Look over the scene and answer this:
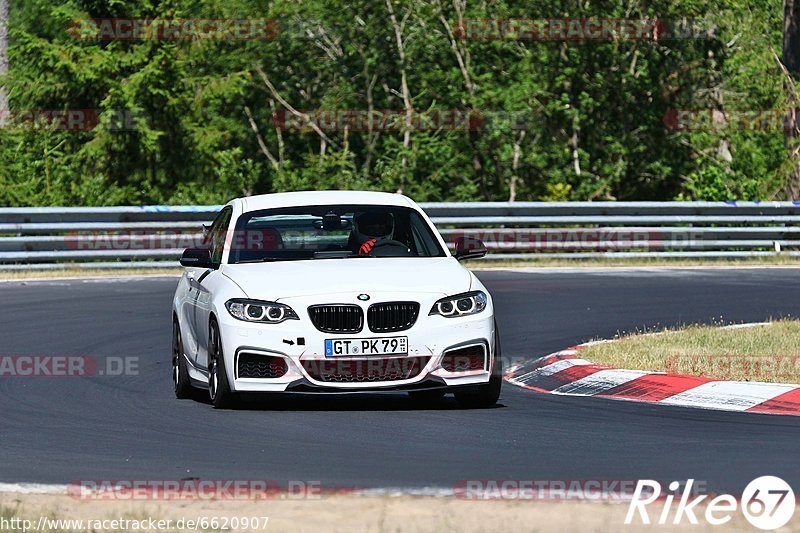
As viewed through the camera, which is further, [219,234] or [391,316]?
[219,234]

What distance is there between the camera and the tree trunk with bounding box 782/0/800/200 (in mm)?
32938

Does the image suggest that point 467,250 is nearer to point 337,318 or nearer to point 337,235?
point 337,235

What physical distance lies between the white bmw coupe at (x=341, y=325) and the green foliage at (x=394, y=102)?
20.2m

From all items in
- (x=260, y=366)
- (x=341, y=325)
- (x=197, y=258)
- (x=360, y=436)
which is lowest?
(x=360, y=436)

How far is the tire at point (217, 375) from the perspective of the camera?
1131 cm

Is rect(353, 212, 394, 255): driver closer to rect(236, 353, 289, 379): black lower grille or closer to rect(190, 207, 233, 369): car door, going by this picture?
rect(190, 207, 233, 369): car door

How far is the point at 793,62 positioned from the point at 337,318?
24.4 m

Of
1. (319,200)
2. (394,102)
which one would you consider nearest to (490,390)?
(319,200)

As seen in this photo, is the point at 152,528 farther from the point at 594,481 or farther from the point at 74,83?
the point at 74,83

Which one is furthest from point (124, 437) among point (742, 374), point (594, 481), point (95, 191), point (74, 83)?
point (74, 83)

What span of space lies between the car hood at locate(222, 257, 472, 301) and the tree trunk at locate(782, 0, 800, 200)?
72.6 feet

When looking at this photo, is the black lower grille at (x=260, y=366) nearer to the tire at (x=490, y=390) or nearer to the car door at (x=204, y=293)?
the car door at (x=204, y=293)

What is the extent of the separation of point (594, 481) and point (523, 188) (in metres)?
30.1

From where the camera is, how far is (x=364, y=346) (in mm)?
10992
